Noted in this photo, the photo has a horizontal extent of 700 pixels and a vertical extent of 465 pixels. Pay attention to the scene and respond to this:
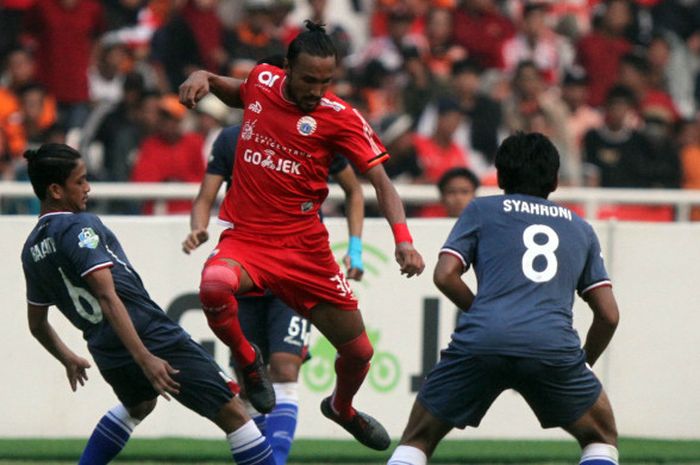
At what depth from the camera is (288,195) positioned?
8.60m

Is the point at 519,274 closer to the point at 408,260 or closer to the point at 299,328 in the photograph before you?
the point at 408,260

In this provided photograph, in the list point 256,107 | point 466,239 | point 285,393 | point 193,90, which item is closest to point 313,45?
point 256,107

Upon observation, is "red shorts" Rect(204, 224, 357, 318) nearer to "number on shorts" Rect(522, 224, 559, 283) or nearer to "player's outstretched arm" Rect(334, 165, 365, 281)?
"player's outstretched arm" Rect(334, 165, 365, 281)

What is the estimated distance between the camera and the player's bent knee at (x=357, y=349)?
8.88m

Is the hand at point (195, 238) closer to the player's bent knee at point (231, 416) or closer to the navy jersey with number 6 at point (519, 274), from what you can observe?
the player's bent knee at point (231, 416)

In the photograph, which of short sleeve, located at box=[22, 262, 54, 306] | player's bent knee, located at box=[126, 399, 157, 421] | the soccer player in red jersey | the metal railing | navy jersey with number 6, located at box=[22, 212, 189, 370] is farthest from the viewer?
the metal railing

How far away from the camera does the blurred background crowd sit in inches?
580

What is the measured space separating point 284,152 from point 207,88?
0.53 meters

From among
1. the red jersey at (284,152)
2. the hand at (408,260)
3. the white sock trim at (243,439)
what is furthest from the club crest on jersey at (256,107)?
the white sock trim at (243,439)

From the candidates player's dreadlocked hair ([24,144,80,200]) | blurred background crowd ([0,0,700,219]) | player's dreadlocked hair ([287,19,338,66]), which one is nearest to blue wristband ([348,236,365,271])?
player's dreadlocked hair ([287,19,338,66])

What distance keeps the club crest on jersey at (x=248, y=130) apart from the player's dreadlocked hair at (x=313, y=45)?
409mm

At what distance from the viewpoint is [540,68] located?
17.5m

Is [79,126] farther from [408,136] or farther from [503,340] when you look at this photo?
[503,340]

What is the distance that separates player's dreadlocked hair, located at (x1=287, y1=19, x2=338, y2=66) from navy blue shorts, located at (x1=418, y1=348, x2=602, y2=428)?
1.70 metres
